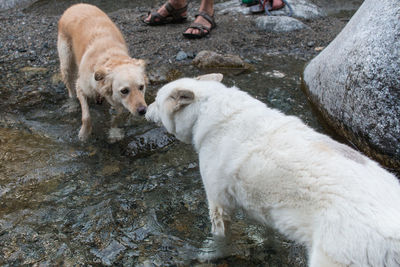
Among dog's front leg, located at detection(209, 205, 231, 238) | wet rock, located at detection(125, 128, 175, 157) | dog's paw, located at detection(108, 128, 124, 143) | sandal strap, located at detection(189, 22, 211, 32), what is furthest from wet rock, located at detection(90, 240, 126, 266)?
sandal strap, located at detection(189, 22, 211, 32)

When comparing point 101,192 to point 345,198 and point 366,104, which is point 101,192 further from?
point 366,104

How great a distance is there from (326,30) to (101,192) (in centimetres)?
704

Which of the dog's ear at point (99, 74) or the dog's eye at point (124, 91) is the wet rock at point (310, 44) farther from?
the dog's ear at point (99, 74)

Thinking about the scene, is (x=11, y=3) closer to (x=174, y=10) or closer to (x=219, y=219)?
(x=174, y=10)

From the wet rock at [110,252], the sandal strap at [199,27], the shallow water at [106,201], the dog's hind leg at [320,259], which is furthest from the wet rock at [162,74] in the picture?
the dog's hind leg at [320,259]

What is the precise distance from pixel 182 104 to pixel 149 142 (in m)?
1.88

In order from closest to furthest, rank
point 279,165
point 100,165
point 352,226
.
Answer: point 352,226 → point 279,165 → point 100,165

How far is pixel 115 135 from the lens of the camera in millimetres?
5156

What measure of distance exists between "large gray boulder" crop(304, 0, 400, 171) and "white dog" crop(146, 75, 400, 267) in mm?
1621

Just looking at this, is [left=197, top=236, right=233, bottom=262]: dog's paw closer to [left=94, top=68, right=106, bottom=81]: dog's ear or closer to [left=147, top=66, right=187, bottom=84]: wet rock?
[left=94, top=68, right=106, bottom=81]: dog's ear

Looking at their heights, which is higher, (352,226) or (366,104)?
(352,226)

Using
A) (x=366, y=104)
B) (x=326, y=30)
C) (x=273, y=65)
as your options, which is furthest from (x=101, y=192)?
(x=326, y=30)

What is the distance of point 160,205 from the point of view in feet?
12.5

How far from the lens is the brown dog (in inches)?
184
